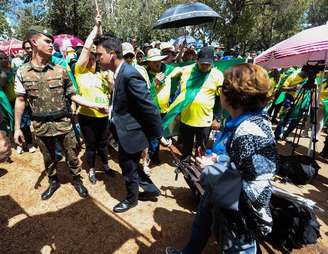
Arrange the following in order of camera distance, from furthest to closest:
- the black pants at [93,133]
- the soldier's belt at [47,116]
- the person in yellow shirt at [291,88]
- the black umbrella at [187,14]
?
the person in yellow shirt at [291,88]
the black umbrella at [187,14]
the black pants at [93,133]
the soldier's belt at [47,116]

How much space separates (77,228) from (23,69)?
2056 millimetres

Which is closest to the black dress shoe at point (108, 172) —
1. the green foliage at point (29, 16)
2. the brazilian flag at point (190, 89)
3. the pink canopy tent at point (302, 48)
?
the brazilian flag at point (190, 89)

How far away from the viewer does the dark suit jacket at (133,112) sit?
268 cm

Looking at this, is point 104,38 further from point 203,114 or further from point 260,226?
Answer: point 260,226

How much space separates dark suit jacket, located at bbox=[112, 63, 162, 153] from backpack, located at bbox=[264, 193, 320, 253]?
152cm

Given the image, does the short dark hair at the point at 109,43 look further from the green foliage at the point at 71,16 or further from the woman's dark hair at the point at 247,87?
the green foliage at the point at 71,16

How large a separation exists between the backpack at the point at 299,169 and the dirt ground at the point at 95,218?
158 mm

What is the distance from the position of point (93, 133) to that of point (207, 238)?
92.2 inches

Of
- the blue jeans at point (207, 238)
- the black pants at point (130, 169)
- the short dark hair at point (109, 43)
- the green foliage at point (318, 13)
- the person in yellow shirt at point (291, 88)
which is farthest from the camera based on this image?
the green foliage at point (318, 13)

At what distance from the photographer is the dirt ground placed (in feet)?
8.82

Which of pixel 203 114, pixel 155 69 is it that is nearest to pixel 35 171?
pixel 155 69

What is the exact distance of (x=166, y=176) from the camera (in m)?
4.35

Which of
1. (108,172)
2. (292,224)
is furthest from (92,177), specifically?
(292,224)

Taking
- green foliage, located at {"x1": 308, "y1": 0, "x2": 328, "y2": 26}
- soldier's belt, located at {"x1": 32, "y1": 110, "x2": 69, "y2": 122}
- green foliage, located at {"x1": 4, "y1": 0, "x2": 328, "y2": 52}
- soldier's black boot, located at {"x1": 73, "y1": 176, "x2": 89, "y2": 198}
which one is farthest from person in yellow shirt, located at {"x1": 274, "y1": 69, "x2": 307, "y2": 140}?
green foliage, located at {"x1": 308, "y1": 0, "x2": 328, "y2": 26}
